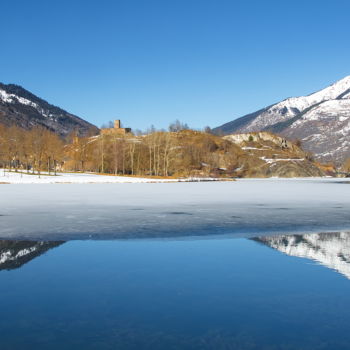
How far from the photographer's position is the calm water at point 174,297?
6188 mm

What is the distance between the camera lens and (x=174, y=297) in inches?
321

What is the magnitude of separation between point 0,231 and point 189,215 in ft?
31.4

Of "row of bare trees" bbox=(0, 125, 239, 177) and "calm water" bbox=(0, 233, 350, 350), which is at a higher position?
"row of bare trees" bbox=(0, 125, 239, 177)

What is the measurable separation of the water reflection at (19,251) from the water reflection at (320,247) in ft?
24.0

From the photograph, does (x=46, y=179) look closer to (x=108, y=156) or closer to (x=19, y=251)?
(x=19, y=251)

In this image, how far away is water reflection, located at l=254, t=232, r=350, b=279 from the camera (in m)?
11.0

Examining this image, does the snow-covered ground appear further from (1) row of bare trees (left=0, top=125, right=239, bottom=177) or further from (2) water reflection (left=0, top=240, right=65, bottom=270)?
(2) water reflection (left=0, top=240, right=65, bottom=270)

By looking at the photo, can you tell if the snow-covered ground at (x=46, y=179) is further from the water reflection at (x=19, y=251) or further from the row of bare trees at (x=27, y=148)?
the water reflection at (x=19, y=251)

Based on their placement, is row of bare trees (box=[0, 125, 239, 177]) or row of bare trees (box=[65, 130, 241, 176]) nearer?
row of bare trees (box=[0, 125, 239, 177])

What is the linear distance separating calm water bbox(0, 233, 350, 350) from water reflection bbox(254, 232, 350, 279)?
0.20 ft

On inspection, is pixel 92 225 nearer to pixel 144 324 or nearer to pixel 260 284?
pixel 260 284

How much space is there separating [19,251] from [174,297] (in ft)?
20.5

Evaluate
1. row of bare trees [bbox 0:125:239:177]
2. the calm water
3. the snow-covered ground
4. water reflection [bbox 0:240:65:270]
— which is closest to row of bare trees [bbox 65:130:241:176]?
row of bare trees [bbox 0:125:239:177]

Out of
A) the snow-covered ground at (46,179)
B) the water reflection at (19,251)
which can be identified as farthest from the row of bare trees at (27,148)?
the water reflection at (19,251)
